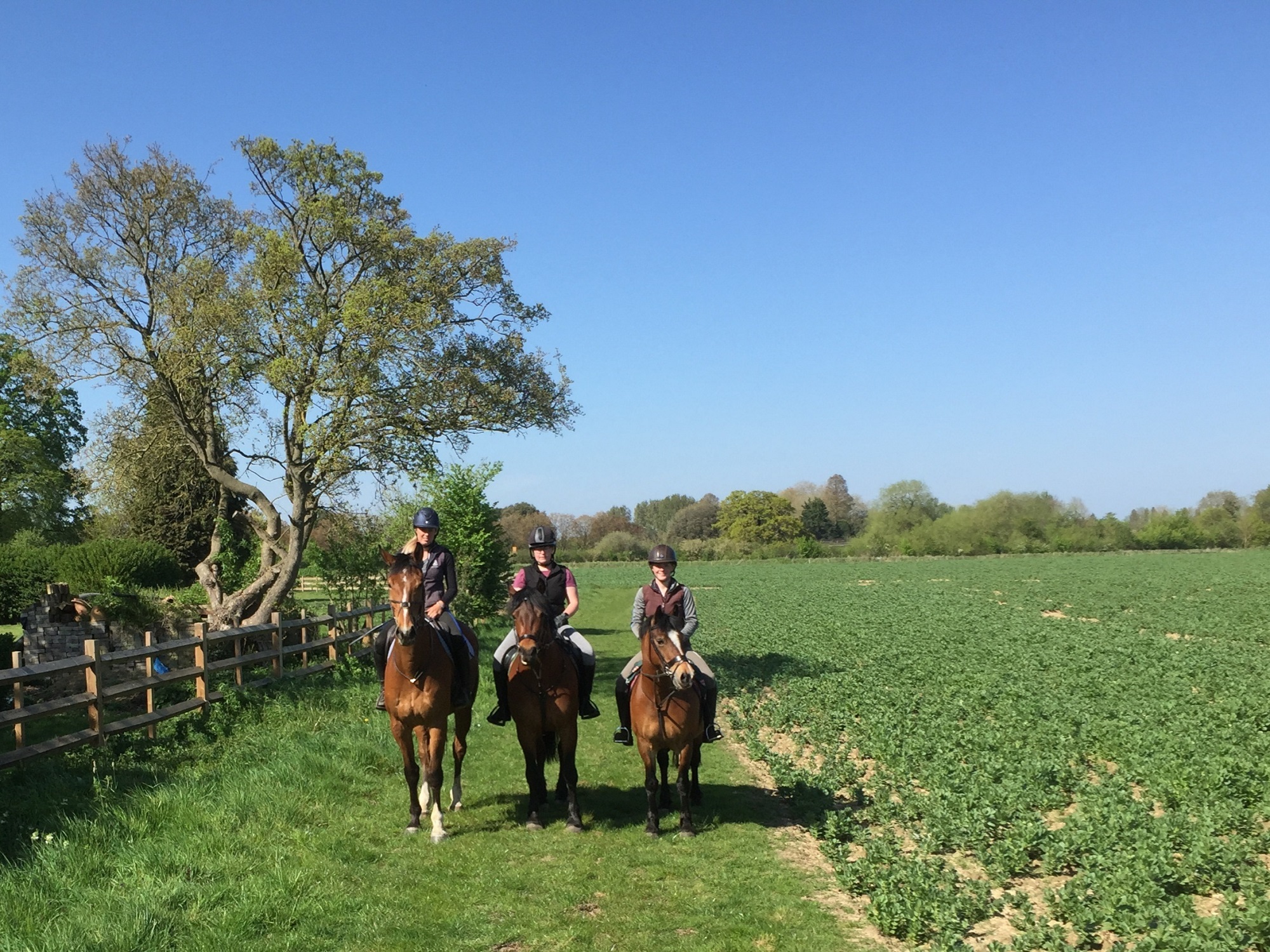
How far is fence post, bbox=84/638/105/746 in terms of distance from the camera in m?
9.61

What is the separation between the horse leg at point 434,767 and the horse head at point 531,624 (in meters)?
1.12

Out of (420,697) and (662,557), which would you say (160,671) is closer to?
(420,697)

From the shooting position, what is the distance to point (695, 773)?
886 centimetres

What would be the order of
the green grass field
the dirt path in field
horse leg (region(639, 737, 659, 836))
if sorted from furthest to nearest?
horse leg (region(639, 737, 659, 836))
the dirt path in field
the green grass field

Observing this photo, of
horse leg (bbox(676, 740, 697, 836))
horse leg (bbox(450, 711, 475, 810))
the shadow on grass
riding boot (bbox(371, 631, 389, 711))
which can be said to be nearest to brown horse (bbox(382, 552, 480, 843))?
riding boot (bbox(371, 631, 389, 711))

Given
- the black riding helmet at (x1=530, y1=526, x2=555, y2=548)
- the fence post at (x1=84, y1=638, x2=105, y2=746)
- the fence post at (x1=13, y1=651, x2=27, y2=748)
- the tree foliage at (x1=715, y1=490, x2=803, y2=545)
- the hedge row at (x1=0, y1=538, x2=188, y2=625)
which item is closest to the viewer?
the black riding helmet at (x1=530, y1=526, x2=555, y2=548)

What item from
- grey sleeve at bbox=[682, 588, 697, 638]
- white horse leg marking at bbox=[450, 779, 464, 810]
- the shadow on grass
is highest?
grey sleeve at bbox=[682, 588, 697, 638]

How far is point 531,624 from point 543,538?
0.97m

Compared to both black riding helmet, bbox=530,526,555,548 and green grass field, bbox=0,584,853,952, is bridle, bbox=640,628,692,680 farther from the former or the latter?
green grass field, bbox=0,584,853,952

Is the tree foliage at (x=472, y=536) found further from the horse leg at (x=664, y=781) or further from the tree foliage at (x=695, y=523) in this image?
the tree foliage at (x=695, y=523)

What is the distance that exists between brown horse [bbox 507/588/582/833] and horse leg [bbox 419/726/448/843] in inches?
29.0

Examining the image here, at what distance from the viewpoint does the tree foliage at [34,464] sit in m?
34.2

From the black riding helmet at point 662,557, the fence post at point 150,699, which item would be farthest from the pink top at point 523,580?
the fence post at point 150,699

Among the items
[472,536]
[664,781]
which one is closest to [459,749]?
[664,781]
